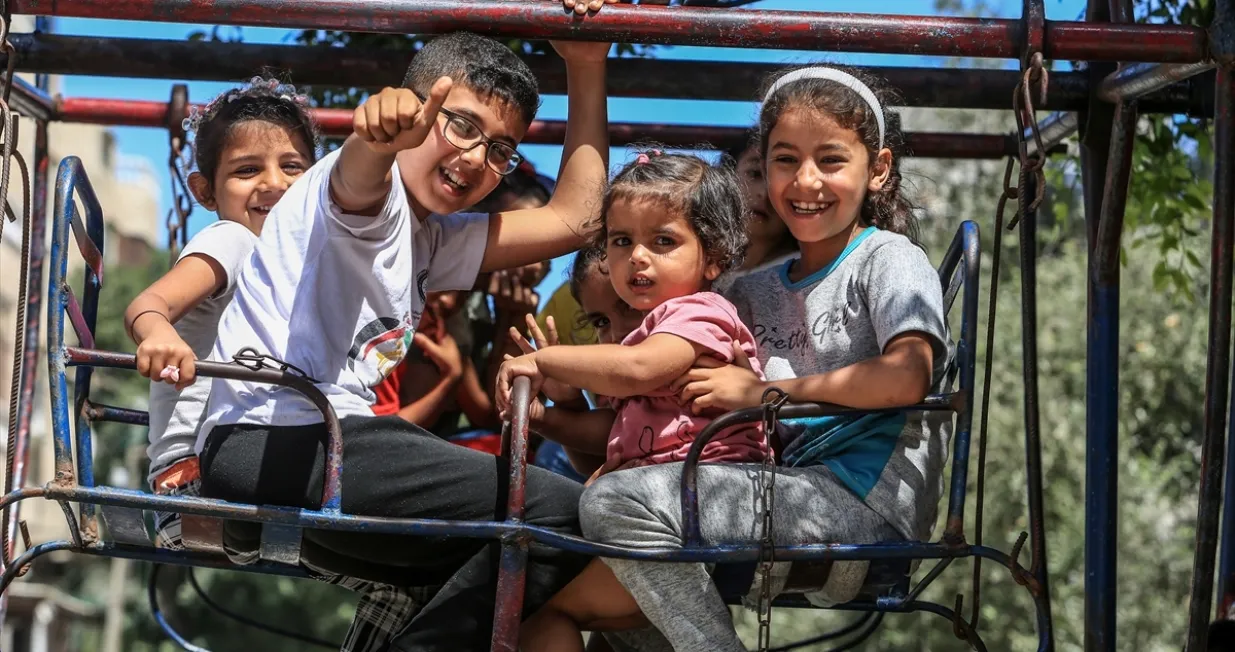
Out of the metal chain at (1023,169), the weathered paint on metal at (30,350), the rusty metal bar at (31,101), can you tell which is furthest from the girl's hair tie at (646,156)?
the rusty metal bar at (31,101)

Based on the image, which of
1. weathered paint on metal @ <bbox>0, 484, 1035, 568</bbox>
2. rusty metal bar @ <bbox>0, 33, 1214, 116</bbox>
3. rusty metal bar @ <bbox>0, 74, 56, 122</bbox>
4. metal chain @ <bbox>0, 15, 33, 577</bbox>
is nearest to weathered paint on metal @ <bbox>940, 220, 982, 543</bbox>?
weathered paint on metal @ <bbox>0, 484, 1035, 568</bbox>

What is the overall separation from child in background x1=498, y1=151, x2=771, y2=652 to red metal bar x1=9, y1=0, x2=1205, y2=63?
31cm

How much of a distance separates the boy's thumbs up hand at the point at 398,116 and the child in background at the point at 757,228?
3.24 feet

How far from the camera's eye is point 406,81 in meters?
3.23

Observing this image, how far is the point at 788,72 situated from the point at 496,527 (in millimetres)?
1291

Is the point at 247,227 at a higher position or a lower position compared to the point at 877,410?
higher

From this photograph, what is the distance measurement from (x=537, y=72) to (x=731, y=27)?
0.67 meters

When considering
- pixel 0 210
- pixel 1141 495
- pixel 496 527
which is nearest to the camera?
pixel 496 527

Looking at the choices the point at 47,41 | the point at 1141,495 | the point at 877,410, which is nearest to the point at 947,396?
the point at 877,410

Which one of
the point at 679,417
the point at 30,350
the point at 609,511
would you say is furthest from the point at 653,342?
the point at 30,350

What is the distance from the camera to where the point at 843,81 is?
325cm

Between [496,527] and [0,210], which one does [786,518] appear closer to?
[496,527]

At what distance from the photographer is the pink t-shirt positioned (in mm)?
2977

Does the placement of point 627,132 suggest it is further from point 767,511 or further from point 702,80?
point 767,511
